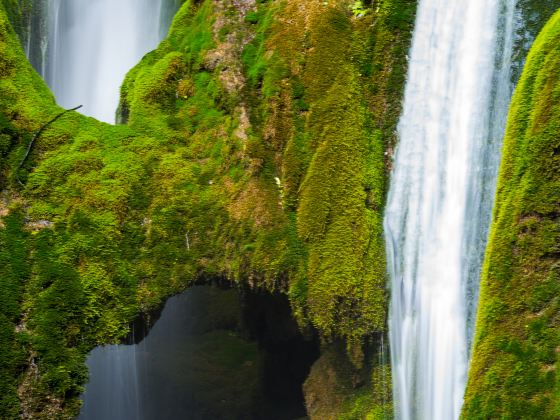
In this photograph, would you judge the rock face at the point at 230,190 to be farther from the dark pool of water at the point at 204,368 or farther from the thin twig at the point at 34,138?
the dark pool of water at the point at 204,368

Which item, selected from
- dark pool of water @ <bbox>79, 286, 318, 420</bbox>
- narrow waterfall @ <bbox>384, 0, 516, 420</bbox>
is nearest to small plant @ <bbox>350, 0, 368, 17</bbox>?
narrow waterfall @ <bbox>384, 0, 516, 420</bbox>

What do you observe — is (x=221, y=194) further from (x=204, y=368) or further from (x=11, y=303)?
(x=204, y=368)

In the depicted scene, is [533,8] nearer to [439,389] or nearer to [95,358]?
[439,389]

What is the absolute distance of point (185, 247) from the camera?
11281 mm

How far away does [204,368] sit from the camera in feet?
48.5

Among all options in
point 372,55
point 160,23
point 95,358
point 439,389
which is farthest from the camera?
point 160,23

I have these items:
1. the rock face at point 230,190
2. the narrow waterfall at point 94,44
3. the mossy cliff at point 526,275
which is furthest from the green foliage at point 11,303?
the narrow waterfall at point 94,44

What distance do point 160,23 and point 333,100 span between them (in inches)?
309

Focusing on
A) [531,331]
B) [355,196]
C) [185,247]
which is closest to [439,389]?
[531,331]

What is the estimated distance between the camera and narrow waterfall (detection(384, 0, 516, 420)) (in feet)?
32.0

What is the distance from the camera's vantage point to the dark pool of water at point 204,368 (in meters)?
13.6

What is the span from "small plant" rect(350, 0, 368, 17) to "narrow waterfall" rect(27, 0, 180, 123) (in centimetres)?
641

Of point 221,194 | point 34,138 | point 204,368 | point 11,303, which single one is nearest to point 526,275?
point 221,194

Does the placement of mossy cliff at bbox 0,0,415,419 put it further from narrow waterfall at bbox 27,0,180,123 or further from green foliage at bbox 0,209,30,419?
narrow waterfall at bbox 27,0,180,123
